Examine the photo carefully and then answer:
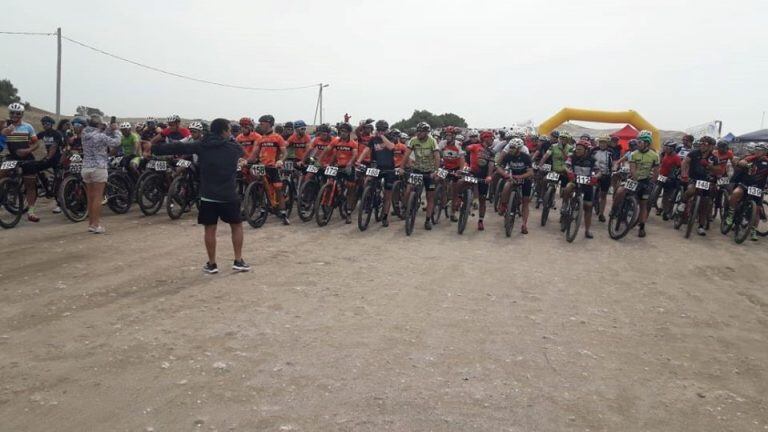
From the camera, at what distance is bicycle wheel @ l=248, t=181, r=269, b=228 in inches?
382

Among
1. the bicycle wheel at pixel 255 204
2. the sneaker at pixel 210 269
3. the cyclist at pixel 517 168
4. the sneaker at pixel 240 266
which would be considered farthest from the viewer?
the cyclist at pixel 517 168

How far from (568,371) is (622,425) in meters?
0.80

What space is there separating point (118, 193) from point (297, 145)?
356cm

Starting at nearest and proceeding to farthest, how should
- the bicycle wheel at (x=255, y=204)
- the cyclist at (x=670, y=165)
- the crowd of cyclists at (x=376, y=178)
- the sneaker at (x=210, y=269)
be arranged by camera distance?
the sneaker at (x=210, y=269)
the bicycle wheel at (x=255, y=204)
the crowd of cyclists at (x=376, y=178)
the cyclist at (x=670, y=165)

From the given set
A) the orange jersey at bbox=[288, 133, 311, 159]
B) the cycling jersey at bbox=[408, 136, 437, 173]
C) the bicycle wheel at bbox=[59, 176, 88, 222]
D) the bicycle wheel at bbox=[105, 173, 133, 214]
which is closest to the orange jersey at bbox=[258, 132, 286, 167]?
the orange jersey at bbox=[288, 133, 311, 159]

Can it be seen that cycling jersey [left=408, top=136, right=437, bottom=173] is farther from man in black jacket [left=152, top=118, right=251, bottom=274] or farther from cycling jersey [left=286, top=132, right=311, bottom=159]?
man in black jacket [left=152, top=118, right=251, bottom=274]

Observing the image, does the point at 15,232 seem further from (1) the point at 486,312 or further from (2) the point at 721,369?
(2) the point at 721,369

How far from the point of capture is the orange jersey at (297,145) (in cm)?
1138

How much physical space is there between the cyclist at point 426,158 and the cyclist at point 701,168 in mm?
5230

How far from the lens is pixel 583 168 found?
1041 centimetres

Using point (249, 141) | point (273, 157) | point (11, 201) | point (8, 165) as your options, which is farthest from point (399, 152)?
point (11, 201)

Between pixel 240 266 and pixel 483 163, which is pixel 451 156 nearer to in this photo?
pixel 483 163

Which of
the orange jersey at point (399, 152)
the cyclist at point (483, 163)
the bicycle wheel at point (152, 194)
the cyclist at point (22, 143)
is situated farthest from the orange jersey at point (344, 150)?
the cyclist at point (22, 143)

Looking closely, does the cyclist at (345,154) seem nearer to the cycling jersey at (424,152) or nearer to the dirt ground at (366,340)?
the cycling jersey at (424,152)
